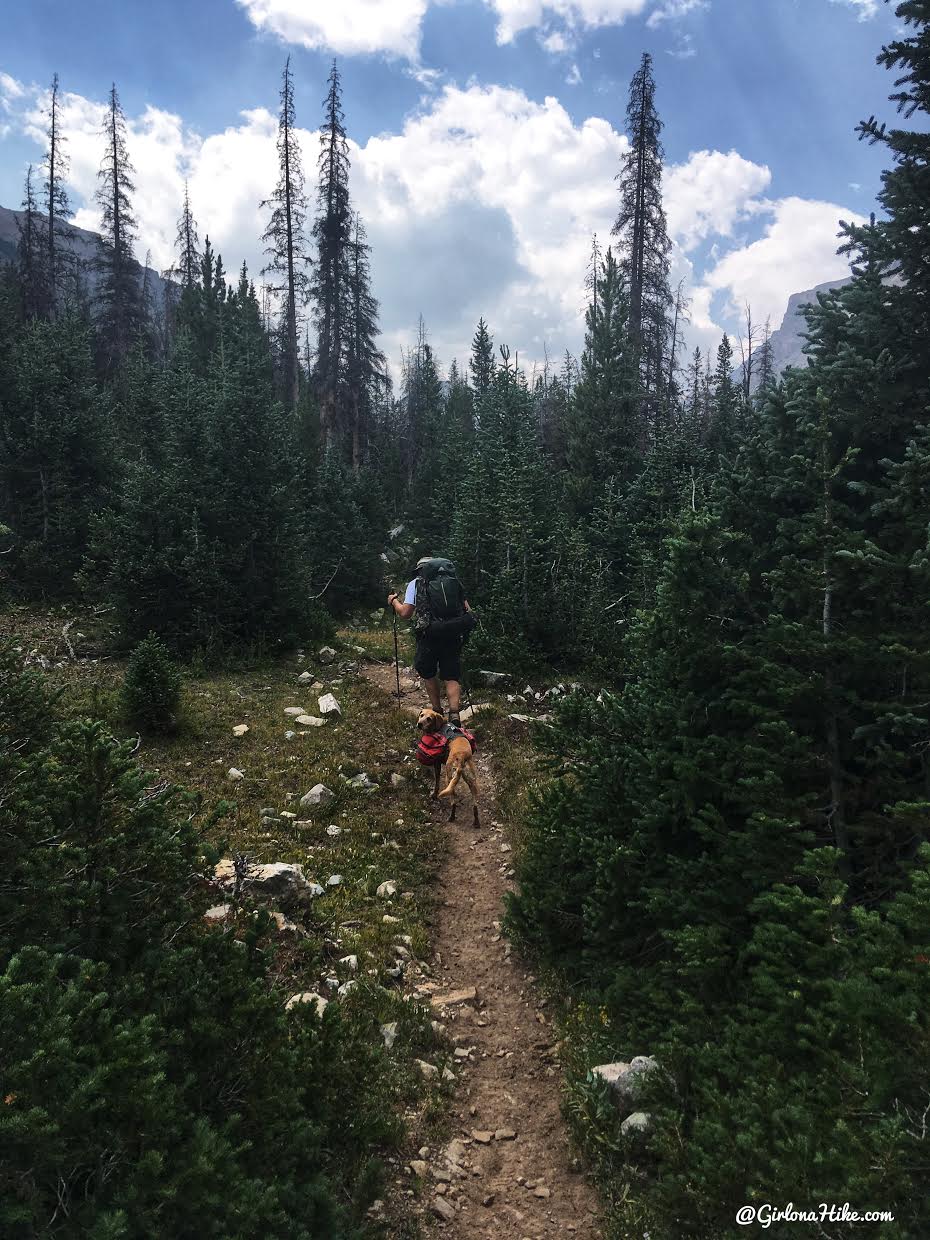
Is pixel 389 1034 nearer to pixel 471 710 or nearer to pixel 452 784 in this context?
pixel 452 784

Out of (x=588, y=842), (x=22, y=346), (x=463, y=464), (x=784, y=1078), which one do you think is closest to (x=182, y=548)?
(x=22, y=346)

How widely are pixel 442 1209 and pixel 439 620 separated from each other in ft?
21.9

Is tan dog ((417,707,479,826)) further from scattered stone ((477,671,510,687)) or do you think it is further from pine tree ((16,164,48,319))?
pine tree ((16,164,48,319))

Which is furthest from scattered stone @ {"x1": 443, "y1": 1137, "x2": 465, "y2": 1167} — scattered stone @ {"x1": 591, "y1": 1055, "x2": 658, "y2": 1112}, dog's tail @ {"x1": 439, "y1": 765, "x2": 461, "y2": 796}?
dog's tail @ {"x1": 439, "y1": 765, "x2": 461, "y2": 796}

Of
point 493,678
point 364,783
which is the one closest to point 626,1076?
point 364,783

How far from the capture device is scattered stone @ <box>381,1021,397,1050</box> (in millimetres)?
4586

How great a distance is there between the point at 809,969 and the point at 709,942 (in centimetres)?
57

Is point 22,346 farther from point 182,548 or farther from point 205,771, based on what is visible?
point 205,771

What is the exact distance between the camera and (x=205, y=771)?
8570mm

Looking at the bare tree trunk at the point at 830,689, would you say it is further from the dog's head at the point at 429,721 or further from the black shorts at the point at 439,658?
the black shorts at the point at 439,658

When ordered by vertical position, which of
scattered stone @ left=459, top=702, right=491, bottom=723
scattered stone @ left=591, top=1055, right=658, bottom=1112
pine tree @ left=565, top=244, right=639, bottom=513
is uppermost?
pine tree @ left=565, top=244, right=639, bottom=513

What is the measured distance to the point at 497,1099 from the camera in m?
4.46

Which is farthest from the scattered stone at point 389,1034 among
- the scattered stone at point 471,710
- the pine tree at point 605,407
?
the pine tree at point 605,407

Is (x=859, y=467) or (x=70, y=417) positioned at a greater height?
(x=70, y=417)
